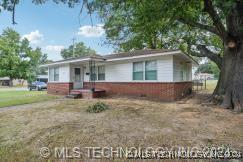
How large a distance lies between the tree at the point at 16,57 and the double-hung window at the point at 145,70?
3724 cm

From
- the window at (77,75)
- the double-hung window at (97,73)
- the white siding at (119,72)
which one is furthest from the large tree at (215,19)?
the window at (77,75)

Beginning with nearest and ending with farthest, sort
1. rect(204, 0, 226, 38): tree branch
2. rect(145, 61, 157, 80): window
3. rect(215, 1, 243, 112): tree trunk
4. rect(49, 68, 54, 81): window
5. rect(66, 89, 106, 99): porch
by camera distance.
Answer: rect(204, 0, 226, 38): tree branch
rect(215, 1, 243, 112): tree trunk
rect(145, 61, 157, 80): window
rect(66, 89, 106, 99): porch
rect(49, 68, 54, 81): window

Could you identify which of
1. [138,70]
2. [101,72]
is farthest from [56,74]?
[138,70]

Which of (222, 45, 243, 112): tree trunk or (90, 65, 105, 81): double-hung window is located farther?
(90, 65, 105, 81): double-hung window

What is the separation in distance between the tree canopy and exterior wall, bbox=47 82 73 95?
28.7 meters

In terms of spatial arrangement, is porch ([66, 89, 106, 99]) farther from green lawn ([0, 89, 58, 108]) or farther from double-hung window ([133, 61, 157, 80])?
double-hung window ([133, 61, 157, 80])

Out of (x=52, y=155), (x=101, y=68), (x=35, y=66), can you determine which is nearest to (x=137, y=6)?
(x=52, y=155)

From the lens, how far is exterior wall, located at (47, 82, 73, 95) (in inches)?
624

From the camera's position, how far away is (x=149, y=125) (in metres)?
5.85

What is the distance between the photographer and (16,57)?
41.6m

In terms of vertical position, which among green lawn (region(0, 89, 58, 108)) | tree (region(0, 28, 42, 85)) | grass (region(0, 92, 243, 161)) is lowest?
grass (region(0, 92, 243, 161))

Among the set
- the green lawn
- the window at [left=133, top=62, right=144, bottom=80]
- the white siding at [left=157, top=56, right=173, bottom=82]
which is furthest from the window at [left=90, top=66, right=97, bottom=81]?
the white siding at [left=157, top=56, right=173, bottom=82]

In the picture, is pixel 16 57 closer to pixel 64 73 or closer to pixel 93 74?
pixel 64 73
